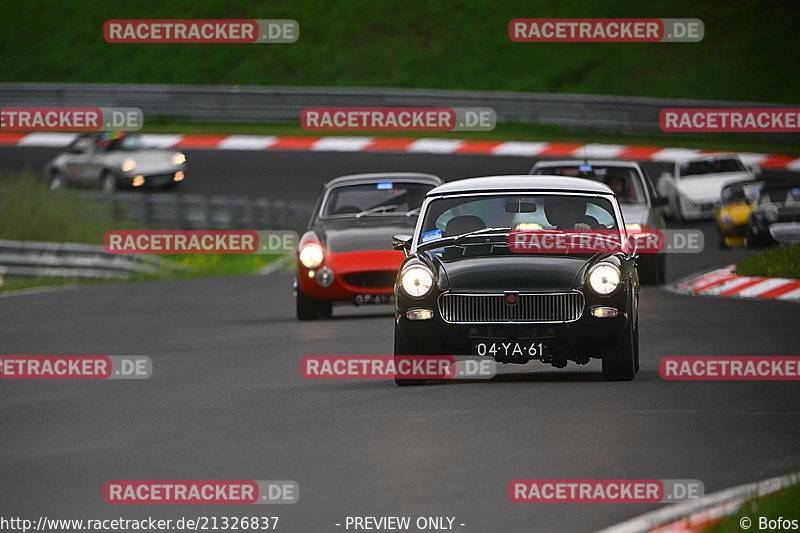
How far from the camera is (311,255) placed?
16688 millimetres

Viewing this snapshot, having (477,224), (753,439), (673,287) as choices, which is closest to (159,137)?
(673,287)

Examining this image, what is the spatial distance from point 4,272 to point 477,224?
1473 cm

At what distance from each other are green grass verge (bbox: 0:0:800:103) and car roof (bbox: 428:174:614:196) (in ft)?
88.2

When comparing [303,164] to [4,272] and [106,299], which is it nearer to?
[4,272]

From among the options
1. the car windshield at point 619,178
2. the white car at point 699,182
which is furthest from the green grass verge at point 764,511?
the white car at point 699,182

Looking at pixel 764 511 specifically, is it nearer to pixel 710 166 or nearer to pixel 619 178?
pixel 619 178

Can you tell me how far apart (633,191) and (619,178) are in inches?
11.5

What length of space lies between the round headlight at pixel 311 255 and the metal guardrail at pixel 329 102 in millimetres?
19143

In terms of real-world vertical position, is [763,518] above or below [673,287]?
below

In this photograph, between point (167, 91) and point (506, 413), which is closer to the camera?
point (506, 413)

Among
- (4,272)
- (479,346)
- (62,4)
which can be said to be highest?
(62,4)

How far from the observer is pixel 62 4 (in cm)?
4931

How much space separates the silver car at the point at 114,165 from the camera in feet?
114

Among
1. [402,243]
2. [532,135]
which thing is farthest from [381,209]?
[532,135]
